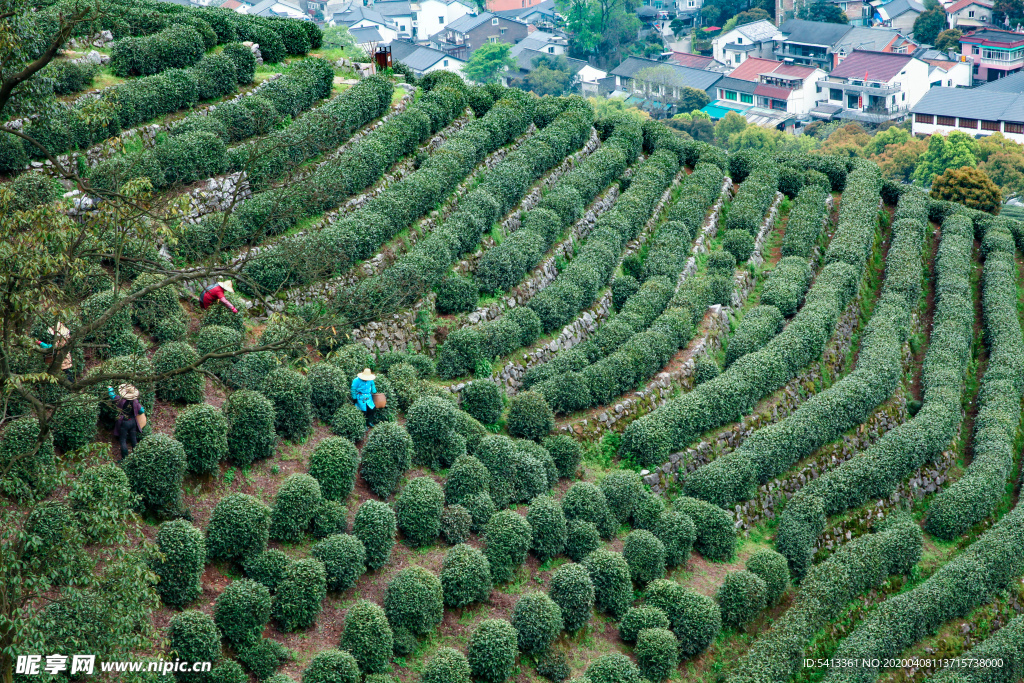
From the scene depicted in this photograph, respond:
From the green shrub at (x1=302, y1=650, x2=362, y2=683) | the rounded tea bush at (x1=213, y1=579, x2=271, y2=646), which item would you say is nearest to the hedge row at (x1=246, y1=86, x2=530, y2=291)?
the rounded tea bush at (x1=213, y1=579, x2=271, y2=646)

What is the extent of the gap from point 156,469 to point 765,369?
17.4 meters

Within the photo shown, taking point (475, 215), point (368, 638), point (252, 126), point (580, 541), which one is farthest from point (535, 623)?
point (252, 126)

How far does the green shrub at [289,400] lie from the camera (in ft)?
63.7

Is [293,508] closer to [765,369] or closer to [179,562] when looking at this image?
[179,562]

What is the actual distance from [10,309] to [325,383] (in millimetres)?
8165

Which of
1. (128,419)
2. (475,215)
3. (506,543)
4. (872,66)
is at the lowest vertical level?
(872,66)

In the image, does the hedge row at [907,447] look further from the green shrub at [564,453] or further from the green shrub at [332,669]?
the green shrub at [332,669]

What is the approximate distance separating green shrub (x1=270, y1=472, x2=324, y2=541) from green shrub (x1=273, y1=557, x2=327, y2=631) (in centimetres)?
124

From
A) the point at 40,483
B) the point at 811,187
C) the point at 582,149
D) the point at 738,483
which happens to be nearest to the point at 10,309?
the point at 40,483

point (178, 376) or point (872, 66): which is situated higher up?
point (178, 376)

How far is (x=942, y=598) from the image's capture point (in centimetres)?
2181

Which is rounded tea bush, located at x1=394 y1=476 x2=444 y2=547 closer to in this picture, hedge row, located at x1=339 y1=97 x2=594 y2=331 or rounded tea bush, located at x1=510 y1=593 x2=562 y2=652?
rounded tea bush, located at x1=510 y1=593 x2=562 y2=652

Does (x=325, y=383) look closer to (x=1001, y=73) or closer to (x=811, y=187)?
(x=811, y=187)

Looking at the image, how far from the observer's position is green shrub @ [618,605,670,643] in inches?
744
